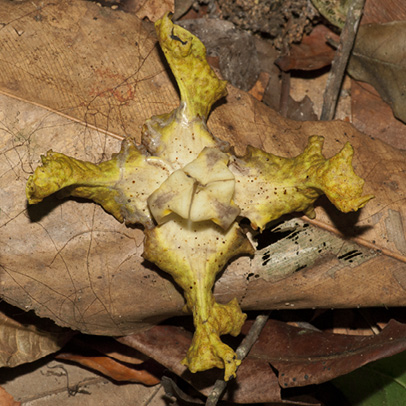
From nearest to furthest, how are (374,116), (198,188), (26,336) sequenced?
(198,188) → (26,336) → (374,116)

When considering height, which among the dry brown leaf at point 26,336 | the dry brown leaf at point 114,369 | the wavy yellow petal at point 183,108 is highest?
the wavy yellow petal at point 183,108

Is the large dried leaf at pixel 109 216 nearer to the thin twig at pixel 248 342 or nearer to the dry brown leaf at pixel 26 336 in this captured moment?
A: the thin twig at pixel 248 342

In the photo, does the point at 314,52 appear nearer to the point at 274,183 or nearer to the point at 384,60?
the point at 384,60

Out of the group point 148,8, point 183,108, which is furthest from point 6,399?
point 148,8

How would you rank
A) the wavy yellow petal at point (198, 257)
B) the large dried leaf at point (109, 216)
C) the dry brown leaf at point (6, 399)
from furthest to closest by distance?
the dry brown leaf at point (6, 399), the large dried leaf at point (109, 216), the wavy yellow petal at point (198, 257)

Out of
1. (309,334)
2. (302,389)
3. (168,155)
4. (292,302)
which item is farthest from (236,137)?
(302,389)

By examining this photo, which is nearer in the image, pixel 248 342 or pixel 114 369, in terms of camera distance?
pixel 248 342

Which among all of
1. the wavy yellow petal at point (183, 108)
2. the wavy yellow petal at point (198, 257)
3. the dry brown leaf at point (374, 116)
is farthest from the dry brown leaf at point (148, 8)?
the wavy yellow petal at point (198, 257)
